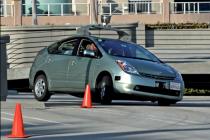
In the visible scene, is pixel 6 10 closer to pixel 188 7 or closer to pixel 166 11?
pixel 166 11

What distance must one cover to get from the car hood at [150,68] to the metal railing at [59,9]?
3319 centimetres

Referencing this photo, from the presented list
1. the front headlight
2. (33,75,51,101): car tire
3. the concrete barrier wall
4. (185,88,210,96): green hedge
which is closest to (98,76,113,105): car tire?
the front headlight

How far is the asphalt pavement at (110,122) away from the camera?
11758mm

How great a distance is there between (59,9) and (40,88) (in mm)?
32991

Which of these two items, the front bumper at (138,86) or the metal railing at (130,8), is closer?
the front bumper at (138,86)

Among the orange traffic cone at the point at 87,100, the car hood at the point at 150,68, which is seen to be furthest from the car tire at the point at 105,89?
the car hood at the point at 150,68

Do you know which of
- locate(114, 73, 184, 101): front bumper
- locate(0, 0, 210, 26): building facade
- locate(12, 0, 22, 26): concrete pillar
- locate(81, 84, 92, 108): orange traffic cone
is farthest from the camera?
locate(0, 0, 210, 26): building facade

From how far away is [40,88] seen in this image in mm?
17609

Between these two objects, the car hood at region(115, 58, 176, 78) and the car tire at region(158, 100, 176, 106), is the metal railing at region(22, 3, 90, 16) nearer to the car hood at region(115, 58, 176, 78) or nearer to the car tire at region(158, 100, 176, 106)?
the car tire at region(158, 100, 176, 106)

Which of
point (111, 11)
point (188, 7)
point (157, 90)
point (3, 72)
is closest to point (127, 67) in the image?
point (157, 90)

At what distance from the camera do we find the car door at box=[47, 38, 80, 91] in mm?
17281

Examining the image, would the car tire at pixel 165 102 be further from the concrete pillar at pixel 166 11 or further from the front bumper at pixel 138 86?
the concrete pillar at pixel 166 11

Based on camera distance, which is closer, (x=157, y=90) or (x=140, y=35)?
(x=157, y=90)

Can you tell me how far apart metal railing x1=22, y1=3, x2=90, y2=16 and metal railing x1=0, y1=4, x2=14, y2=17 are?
856 millimetres
